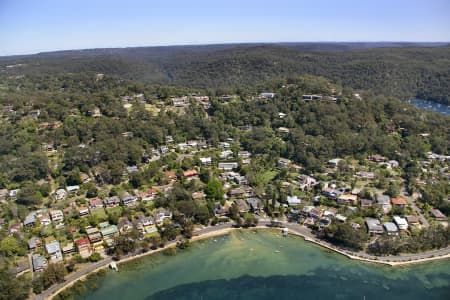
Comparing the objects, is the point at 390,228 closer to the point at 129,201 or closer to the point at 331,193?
the point at 331,193

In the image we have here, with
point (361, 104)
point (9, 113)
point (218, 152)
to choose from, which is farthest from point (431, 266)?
point (9, 113)

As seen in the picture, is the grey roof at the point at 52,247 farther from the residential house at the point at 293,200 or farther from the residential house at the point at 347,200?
the residential house at the point at 347,200

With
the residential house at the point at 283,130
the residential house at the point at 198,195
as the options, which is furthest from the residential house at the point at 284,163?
the residential house at the point at 198,195

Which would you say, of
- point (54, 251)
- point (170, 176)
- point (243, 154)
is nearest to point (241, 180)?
point (243, 154)

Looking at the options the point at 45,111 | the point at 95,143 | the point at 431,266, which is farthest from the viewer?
the point at 45,111

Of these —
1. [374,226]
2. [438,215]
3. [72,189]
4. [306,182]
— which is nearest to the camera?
[374,226]

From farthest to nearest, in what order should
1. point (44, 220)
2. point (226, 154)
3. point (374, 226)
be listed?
point (226, 154)
point (44, 220)
point (374, 226)

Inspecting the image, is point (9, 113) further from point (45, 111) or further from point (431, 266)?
point (431, 266)
